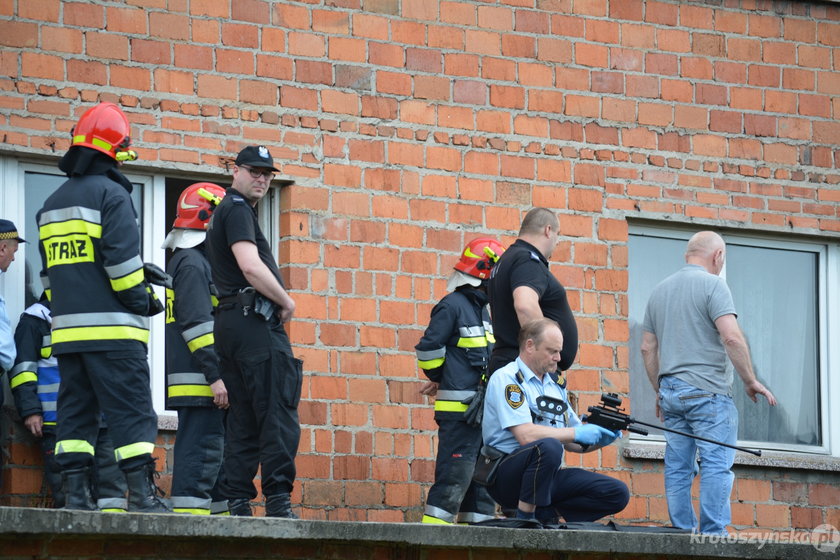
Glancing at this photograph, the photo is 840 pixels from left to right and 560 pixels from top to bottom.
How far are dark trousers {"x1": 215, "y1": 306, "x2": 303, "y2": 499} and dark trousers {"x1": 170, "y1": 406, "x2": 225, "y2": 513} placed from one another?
0.50m

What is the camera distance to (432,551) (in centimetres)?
771

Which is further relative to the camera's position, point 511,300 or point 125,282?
point 511,300

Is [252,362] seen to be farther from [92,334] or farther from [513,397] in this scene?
[513,397]

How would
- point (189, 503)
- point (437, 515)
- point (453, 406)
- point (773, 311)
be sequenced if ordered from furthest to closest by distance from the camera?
point (773, 311), point (453, 406), point (437, 515), point (189, 503)

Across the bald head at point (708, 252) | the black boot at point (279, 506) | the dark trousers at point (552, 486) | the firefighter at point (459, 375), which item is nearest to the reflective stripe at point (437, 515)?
the firefighter at point (459, 375)

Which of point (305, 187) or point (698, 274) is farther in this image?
point (305, 187)

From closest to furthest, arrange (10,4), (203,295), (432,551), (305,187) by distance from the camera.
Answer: (432,551) → (203,295) → (10,4) → (305,187)

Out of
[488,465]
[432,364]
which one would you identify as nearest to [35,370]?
[432,364]

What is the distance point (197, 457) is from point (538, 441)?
78.0 inches

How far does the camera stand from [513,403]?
828 cm

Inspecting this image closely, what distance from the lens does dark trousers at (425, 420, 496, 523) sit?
970 cm

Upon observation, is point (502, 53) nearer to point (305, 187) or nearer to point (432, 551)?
point (305, 187)

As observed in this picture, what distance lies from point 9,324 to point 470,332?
279 cm

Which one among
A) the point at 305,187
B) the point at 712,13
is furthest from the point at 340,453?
the point at 712,13
